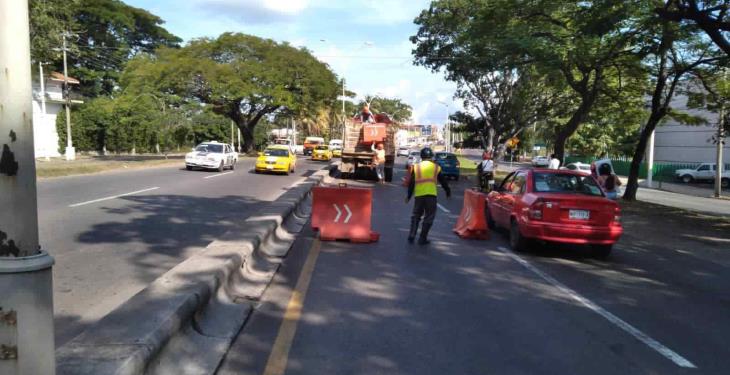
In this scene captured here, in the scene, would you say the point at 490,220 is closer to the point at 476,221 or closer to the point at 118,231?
the point at 476,221

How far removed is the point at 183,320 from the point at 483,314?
3.11 metres

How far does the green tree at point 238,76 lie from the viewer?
43625mm

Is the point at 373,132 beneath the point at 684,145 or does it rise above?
above

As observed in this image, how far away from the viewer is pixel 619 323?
6.21 metres

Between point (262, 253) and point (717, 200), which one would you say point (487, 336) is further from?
point (717, 200)

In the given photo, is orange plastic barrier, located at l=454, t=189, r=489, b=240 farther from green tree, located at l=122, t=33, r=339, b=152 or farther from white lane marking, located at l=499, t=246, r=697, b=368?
green tree, located at l=122, t=33, r=339, b=152

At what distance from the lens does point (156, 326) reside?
4414mm

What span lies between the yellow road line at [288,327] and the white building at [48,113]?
134ft

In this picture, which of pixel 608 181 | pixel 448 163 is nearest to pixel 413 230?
pixel 608 181

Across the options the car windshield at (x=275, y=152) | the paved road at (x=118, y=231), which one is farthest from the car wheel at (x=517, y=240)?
the car windshield at (x=275, y=152)

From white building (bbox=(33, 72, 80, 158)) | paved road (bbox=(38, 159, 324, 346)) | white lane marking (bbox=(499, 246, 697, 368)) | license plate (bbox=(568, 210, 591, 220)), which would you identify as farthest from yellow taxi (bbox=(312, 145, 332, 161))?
white lane marking (bbox=(499, 246, 697, 368))

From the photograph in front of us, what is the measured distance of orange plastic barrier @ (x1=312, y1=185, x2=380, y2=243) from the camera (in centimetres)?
1082

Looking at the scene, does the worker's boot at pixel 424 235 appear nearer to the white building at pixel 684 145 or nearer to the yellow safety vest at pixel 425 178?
the yellow safety vest at pixel 425 178

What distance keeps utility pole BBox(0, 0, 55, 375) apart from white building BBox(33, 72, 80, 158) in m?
44.7
